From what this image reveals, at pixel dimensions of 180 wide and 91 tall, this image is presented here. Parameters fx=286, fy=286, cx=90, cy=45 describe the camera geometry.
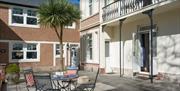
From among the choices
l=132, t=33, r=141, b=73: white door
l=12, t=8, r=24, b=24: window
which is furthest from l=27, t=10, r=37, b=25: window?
l=132, t=33, r=141, b=73: white door

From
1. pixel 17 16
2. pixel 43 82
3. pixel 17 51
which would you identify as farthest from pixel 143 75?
pixel 17 16

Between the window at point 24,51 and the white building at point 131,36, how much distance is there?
17.8ft

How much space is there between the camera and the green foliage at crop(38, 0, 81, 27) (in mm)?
18062

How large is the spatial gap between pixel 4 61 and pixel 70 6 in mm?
9021

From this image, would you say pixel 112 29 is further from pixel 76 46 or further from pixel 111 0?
pixel 76 46

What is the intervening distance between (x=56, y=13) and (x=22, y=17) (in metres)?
8.49

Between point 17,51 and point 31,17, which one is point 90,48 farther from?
point 31,17

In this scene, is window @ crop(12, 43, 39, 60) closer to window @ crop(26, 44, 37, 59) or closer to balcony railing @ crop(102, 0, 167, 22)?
window @ crop(26, 44, 37, 59)

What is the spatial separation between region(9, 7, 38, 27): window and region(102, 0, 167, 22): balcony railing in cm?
974

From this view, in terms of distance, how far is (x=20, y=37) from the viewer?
25.3m

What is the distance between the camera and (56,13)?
18109 millimetres

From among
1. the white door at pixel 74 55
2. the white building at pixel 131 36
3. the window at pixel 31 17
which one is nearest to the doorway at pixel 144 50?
the white building at pixel 131 36

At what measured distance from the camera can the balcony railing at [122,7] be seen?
1357cm

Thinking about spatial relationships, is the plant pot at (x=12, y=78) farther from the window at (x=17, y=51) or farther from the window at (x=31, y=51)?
the window at (x=31, y=51)
